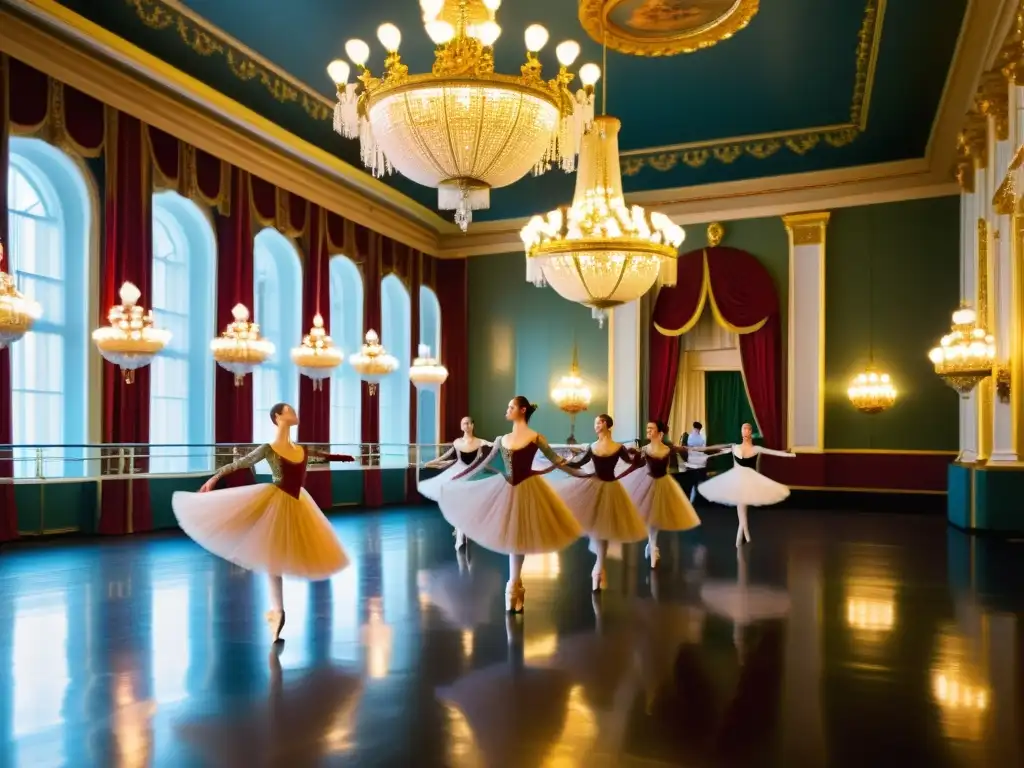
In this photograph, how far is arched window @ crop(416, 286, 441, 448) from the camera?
1584cm

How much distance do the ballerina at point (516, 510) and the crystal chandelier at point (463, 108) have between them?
1506mm

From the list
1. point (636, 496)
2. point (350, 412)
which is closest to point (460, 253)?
point (350, 412)

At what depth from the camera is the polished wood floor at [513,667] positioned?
3.10m

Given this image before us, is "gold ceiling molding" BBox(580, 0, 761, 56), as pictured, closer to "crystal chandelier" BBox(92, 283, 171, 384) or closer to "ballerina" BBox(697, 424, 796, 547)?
"ballerina" BBox(697, 424, 796, 547)

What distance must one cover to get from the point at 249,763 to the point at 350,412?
1128cm

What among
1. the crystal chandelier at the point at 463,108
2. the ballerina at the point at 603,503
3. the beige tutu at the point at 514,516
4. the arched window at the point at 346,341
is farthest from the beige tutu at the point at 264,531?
the arched window at the point at 346,341

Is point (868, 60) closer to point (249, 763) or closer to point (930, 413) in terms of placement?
point (930, 413)

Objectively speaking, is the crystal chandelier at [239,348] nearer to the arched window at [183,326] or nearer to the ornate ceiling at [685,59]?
the arched window at [183,326]

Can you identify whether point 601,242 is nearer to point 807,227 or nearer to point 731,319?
point 731,319

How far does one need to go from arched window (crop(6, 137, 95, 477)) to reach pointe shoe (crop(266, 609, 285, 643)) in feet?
17.5

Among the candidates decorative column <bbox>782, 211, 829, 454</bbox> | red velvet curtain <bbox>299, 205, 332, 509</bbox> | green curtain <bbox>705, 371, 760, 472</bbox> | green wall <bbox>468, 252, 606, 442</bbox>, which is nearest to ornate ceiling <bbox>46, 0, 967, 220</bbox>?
decorative column <bbox>782, 211, 829, 454</bbox>

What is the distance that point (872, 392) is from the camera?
1269 cm

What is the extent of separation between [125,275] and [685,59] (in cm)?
662

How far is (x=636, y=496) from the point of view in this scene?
783cm
